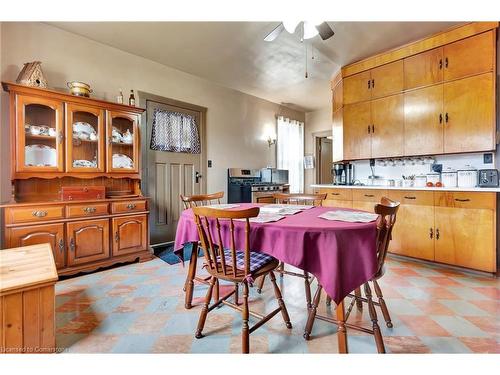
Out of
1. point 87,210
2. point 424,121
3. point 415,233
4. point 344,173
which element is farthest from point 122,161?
point 424,121

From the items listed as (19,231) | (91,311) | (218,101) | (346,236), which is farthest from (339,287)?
(218,101)

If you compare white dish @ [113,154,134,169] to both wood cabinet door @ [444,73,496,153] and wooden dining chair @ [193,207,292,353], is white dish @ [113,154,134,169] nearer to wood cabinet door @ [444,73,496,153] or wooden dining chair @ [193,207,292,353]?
wooden dining chair @ [193,207,292,353]

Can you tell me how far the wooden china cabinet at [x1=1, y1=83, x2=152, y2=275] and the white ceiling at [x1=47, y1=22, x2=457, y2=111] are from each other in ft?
2.70

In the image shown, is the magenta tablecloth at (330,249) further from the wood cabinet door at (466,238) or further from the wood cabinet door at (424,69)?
the wood cabinet door at (424,69)

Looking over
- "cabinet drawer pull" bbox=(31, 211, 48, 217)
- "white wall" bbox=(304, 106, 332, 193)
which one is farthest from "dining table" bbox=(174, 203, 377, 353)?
"white wall" bbox=(304, 106, 332, 193)

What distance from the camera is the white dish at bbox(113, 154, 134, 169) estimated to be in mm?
2938

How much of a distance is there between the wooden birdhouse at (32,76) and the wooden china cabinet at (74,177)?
3.8 inches

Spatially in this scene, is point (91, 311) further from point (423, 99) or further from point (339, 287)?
point (423, 99)

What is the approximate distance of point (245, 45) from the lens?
10.1 ft

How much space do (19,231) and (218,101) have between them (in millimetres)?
3226

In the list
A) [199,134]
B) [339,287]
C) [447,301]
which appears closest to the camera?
[339,287]

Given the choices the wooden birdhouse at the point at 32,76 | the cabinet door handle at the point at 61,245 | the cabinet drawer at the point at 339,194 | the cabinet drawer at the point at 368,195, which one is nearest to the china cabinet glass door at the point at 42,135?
the wooden birdhouse at the point at 32,76

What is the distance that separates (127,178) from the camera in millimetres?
3186
